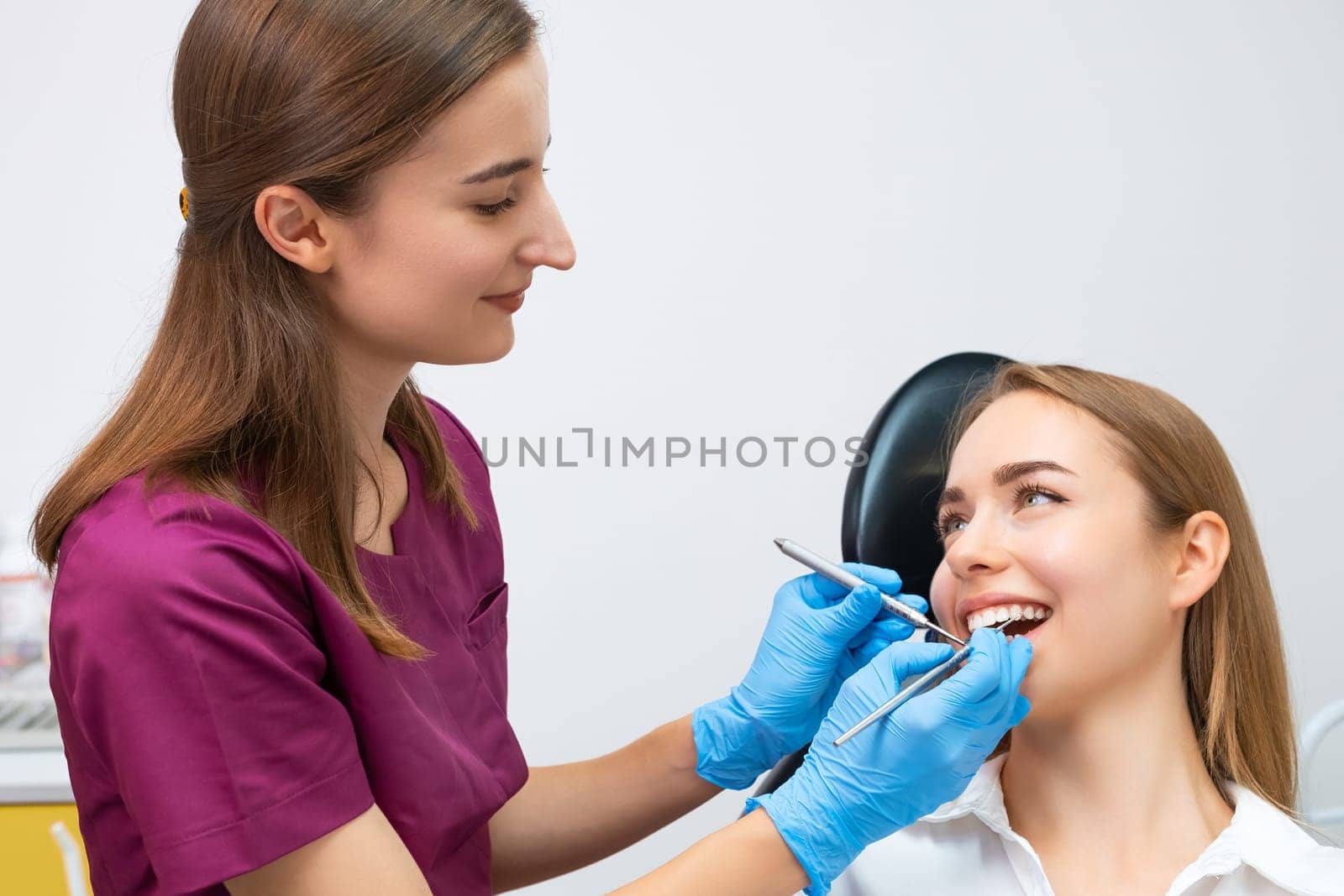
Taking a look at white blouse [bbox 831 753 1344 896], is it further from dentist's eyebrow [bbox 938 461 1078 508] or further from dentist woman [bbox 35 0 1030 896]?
dentist's eyebrow [bbox 938 461 1078 508]

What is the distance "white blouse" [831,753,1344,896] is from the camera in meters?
1.14

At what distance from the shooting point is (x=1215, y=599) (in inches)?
52.6

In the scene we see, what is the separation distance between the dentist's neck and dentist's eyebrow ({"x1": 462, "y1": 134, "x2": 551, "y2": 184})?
0.76 metres

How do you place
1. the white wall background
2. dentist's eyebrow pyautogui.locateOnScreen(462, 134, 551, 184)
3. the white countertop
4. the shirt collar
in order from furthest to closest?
the white wall background, the white countertop, the shirt collar, dentist's eyebrow pyautogui.locateOnScreen(462, 134, 551, 184)

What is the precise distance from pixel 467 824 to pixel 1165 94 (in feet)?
6.02

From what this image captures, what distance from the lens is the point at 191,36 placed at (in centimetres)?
102

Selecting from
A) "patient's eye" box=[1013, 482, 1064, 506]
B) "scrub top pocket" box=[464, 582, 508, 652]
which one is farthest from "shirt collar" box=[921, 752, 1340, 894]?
"scrub top pocket" box=[464, 582, 508, 652]

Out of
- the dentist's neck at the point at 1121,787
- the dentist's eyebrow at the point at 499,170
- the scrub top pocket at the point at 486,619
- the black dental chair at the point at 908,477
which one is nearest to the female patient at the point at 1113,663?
the dentist's neck at the point at 1121,787

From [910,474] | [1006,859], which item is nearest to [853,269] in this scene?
[910,474]

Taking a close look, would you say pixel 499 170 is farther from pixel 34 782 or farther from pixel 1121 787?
pixel 34 782

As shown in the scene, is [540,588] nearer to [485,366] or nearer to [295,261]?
[485,366]

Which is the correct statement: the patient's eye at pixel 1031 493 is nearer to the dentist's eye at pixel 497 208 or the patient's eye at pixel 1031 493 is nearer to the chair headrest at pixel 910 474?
the chair headrest at pixel 910 474

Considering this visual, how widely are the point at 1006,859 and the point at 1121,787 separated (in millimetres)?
139

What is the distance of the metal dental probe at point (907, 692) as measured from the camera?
1015 millimetres
